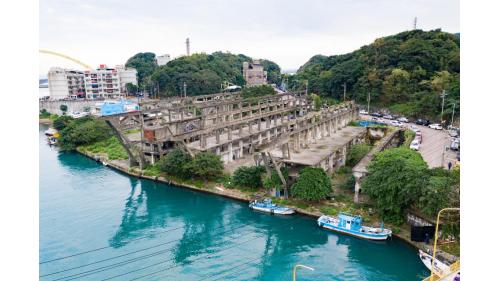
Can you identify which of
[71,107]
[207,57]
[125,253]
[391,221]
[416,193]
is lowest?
[125,253]

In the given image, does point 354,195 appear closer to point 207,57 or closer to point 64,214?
point 64,214

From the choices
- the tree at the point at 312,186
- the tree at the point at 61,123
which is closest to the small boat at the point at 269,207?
the tree at the point at 312,186

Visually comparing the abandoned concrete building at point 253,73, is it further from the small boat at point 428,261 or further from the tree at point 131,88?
the small boat at point 428,261

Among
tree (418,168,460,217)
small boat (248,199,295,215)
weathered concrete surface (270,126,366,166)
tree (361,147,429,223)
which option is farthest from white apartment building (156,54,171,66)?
tree (418,168,460,217)

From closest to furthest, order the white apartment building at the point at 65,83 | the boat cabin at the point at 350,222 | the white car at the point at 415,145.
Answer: the boat cabin at the point at 350,222, the white car at the point at 415,145, the white apartment building at the point at 65,83

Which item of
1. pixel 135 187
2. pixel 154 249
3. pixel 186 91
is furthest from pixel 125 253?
pixel 186 91

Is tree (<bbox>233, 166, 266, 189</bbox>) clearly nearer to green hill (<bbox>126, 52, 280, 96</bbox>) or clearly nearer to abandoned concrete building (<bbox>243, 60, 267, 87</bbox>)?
green hill (<bbox>126, 52, 280, 96</bbox>)

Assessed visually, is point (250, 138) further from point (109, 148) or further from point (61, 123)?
point (61, 123)
